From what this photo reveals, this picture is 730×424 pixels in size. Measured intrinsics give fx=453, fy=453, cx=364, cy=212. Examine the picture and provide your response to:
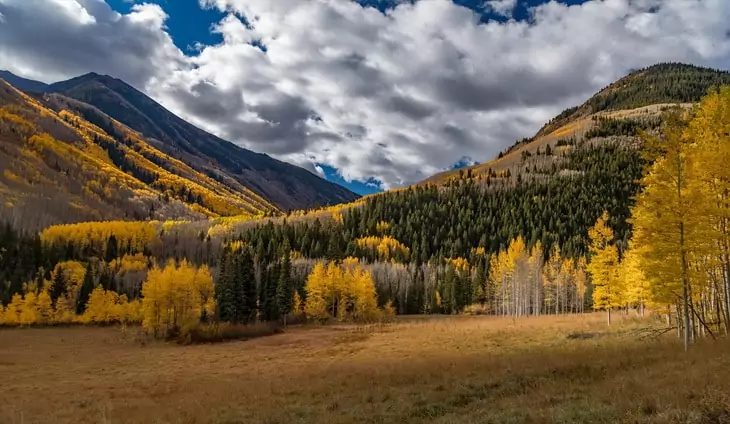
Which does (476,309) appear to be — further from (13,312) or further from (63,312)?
(13,312)

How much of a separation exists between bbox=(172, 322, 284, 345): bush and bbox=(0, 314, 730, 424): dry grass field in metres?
19.7

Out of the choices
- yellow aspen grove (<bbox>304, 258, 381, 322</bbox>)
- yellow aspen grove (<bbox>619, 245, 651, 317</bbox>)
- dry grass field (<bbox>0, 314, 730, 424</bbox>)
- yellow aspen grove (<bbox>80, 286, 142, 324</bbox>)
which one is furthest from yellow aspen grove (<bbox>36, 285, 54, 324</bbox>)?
yellow aspen grove (<bbox>619, 245, 651, 317</bbox>)

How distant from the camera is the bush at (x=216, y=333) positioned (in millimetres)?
69750

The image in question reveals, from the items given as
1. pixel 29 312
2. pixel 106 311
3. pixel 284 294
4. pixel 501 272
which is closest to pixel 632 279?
pixel 284 294

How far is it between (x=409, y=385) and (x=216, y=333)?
185ft

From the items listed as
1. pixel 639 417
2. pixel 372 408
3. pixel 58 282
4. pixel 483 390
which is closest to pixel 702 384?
pixel 639 417

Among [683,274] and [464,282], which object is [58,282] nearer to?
[464,282]

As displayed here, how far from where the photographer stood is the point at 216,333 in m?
71.1

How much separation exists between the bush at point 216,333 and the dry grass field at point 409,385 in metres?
19.7

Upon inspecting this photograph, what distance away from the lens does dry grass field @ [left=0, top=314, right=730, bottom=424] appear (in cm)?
1267

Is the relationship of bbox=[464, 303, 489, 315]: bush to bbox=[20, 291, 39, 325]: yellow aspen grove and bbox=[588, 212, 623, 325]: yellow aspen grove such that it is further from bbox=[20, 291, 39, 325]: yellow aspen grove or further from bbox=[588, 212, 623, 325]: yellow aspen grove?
bbox=[20, 291, 39, 325]: yellow aspen grove

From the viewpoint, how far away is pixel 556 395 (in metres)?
14.8

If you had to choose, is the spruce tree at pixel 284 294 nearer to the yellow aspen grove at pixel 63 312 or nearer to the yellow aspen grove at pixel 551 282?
the yellow aspen grove at pixel 63 312

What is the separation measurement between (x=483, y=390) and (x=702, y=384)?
7.81m
